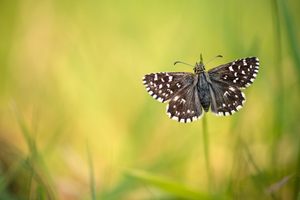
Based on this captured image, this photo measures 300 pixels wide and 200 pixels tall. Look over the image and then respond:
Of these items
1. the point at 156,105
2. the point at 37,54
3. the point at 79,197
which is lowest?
the point at 79,197

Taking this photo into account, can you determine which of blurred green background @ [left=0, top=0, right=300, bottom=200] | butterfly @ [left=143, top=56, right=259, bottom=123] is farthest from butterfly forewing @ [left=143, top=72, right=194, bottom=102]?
blurred green background @ [left=0, top=0, right=300, bottom=200]

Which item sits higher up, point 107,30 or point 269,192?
point 107,30

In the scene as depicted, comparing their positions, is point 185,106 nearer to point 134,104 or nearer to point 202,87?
point 202,87

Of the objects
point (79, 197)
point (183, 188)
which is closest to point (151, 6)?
point (79, 197)

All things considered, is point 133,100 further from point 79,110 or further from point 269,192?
point 269,192

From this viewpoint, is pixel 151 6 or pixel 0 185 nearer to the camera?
pixel 0 185

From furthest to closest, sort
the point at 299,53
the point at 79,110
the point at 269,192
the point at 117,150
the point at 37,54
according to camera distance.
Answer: the point at 37,54 → the point at 79,110 → the point at 117,150 → the point at 299,53 → the point at 269,192
